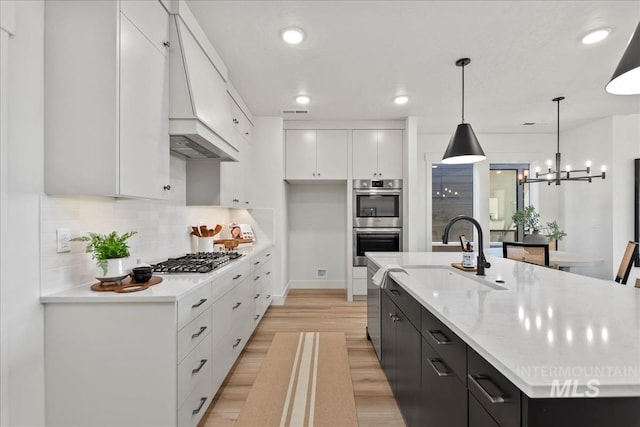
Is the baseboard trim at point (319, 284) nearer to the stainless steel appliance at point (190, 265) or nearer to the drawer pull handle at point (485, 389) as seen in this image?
the stainless steel appliance at point (190, 265)

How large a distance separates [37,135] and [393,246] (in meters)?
4.20

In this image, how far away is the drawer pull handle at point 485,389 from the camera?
858 millimetres

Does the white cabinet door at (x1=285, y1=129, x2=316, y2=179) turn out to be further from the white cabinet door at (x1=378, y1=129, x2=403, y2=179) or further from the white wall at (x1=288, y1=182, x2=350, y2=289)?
the white cabinet door at (x1=378, y1=129, x2=403, y2=179)

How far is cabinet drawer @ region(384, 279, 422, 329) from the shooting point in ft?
5.39

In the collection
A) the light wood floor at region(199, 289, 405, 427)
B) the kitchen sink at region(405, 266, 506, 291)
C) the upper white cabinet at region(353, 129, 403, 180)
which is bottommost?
the light wood floor at region(199, 289, 405, 427)

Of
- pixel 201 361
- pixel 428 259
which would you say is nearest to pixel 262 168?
pixel 428 259

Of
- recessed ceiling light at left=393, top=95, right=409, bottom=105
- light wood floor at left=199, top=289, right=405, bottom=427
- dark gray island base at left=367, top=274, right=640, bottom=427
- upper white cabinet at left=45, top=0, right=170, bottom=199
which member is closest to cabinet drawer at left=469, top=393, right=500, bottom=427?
dark gray island base at left=367, top=274, right=640, bottom=427

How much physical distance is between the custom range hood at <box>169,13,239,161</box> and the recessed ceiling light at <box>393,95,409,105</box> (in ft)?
7.06

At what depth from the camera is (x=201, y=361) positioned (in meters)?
1.92

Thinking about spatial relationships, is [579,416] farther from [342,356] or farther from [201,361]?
[342,356]

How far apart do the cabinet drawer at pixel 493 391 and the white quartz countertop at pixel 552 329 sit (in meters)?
0.06

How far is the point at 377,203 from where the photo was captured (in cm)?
488

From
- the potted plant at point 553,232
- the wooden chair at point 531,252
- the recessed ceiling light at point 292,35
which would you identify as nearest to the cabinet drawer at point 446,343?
the recessed ceiling light at point 292,35

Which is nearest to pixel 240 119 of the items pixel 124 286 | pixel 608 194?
pixel 124 286
